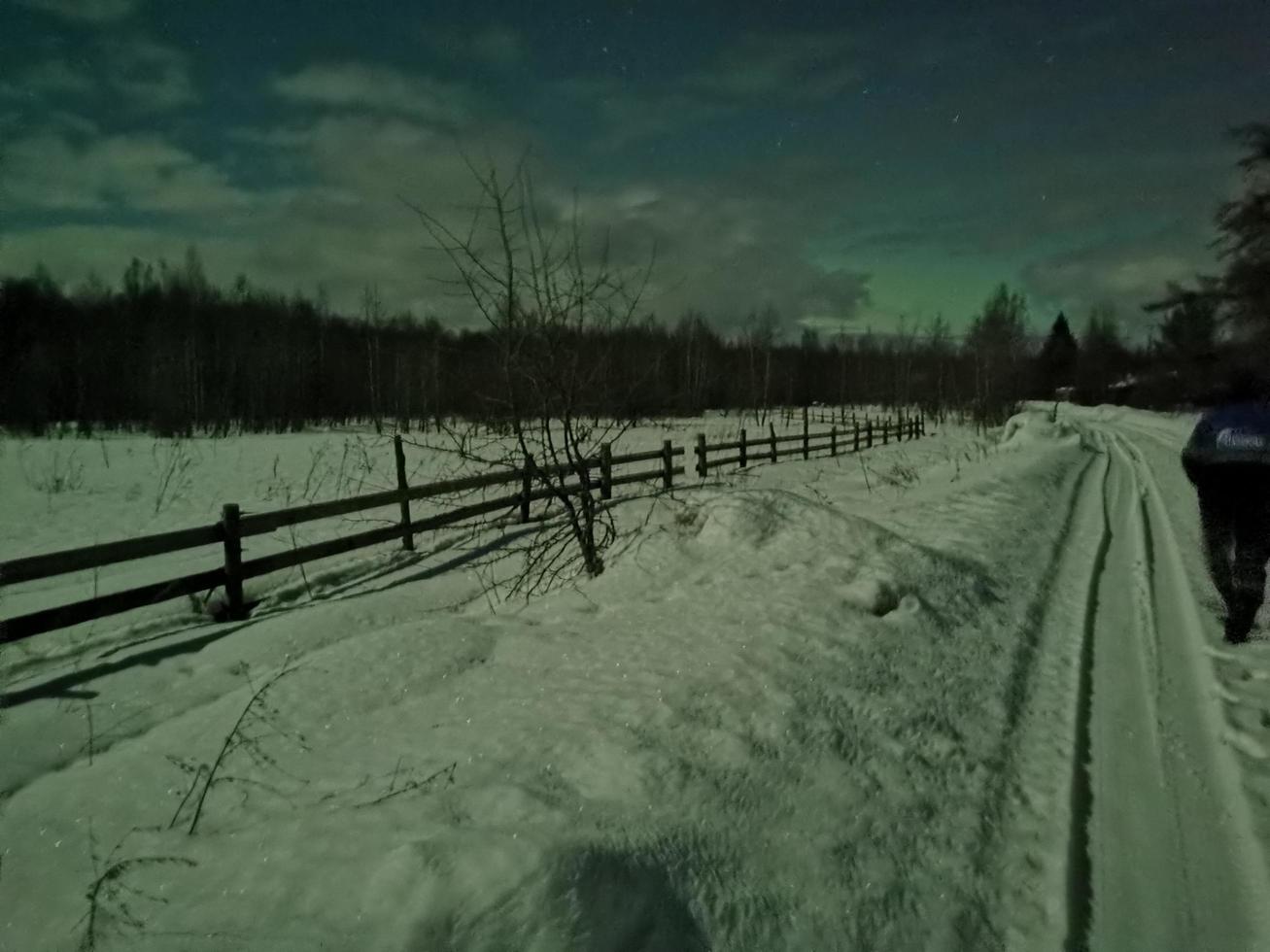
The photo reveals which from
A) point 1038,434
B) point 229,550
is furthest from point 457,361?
point 1038,434

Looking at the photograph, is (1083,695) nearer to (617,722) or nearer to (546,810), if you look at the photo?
(617,722)

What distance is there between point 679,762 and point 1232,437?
213 inches

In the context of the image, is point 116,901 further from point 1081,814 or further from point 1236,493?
point 1236,493

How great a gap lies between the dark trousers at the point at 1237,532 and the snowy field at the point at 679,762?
353 millimetres

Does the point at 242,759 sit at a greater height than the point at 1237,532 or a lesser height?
lesser

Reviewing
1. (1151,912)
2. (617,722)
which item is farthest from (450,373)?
(1151,912)

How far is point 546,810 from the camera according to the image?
2814 millimetres

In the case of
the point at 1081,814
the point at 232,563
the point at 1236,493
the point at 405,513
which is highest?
the point at 1236,493

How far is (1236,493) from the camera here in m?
5.76

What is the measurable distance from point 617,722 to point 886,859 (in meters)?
1.37

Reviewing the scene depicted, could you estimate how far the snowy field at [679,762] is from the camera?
2.40 m

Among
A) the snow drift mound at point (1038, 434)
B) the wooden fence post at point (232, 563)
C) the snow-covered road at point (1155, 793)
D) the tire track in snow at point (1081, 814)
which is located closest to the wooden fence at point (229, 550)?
the wooden fence post at point (232, 563)

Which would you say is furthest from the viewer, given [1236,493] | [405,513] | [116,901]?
[405,513]

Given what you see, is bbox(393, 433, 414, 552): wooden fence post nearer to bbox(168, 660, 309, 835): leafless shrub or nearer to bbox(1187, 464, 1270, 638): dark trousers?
bbox(168, 660, 309, 835): leafless shrub
